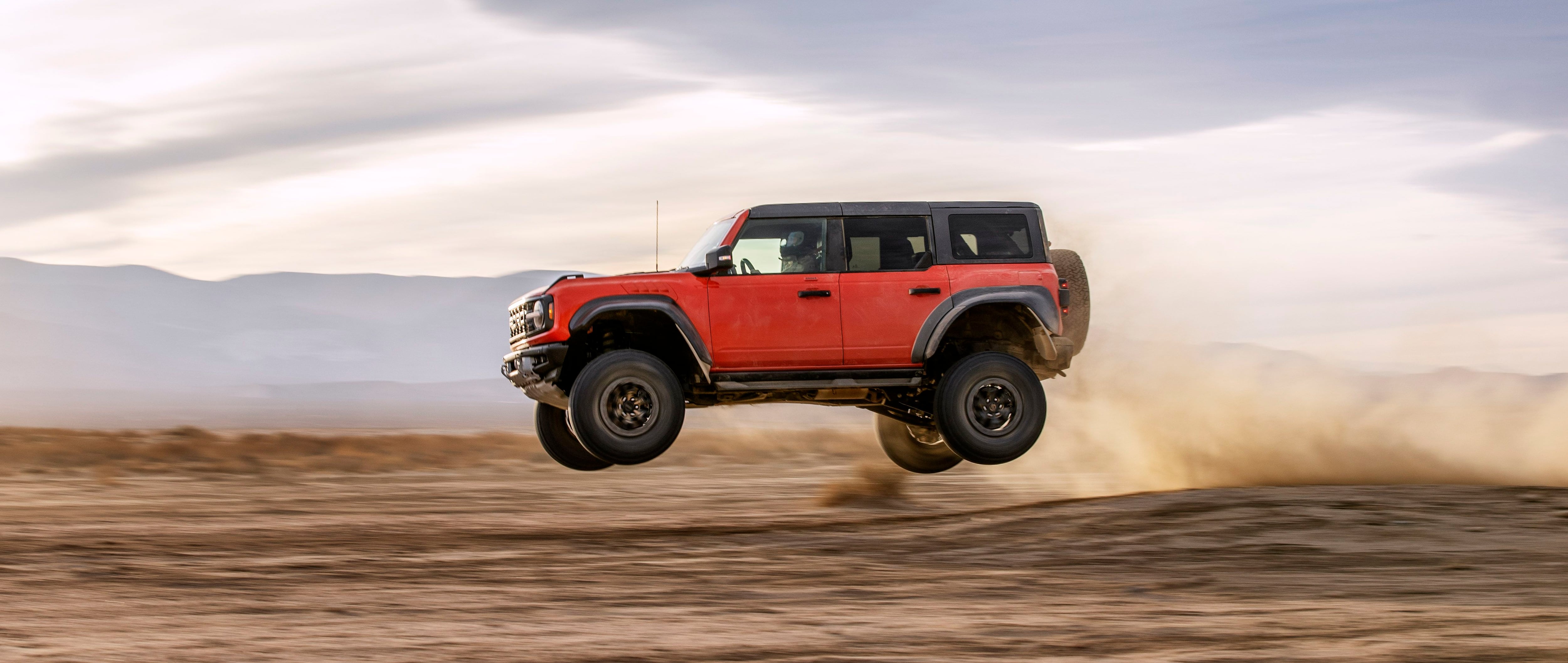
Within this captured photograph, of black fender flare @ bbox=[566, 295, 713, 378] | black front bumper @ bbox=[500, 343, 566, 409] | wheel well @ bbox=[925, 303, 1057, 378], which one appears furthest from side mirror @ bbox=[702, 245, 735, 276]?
wheel well @ bbox=[925, 303, 1057, 378]

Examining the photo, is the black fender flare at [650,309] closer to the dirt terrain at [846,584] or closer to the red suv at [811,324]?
the red suv at [811,324]

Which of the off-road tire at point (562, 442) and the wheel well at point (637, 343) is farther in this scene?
the off-road tire at point (562, 442)

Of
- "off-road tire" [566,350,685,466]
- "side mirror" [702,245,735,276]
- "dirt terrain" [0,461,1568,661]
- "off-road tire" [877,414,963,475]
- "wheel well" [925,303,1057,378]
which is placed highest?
"side mirror" [702,245,735,276]

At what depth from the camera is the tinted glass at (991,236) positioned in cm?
1160

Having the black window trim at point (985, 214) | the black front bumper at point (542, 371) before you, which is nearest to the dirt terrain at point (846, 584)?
the black front bumper at point (542, 371)

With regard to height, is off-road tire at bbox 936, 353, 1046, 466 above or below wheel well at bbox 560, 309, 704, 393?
below

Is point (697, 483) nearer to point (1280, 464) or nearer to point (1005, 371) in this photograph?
point (1280, 464)

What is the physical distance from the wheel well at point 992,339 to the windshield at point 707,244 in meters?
2.20

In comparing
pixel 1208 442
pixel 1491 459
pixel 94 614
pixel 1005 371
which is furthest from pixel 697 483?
pixel 94 614

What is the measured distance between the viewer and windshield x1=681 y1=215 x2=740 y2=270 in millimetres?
11617

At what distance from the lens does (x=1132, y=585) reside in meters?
10.2

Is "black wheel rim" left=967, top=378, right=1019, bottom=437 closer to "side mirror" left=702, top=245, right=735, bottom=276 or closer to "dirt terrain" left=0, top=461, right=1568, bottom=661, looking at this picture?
"dirt terrain" left=0, top=461, right=1568, bottom=661

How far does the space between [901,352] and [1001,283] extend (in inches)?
44.2

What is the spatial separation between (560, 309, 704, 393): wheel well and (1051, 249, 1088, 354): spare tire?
3.64 m
